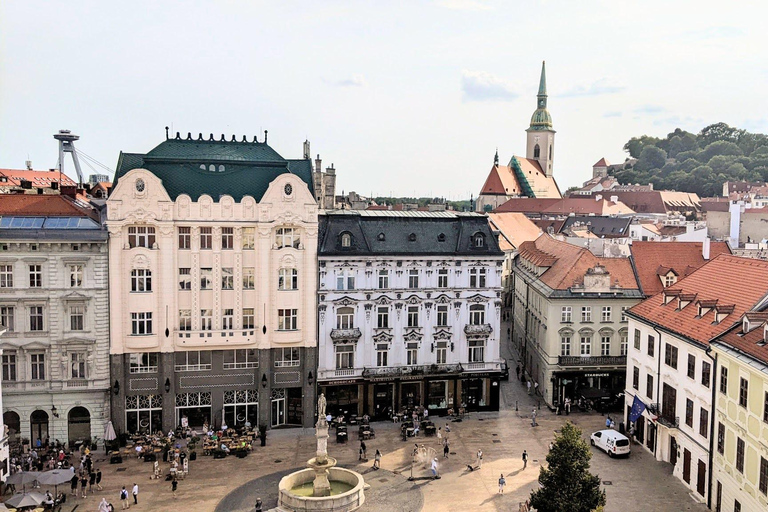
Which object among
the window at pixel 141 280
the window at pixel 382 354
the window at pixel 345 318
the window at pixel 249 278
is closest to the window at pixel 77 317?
the window at pixel 141 280

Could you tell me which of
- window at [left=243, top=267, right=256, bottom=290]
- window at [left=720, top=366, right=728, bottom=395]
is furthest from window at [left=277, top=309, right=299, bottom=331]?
window at [left=720, top=366, right=728, bottom=395]

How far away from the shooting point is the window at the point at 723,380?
35.1 meters

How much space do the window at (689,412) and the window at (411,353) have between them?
2004 centimetres

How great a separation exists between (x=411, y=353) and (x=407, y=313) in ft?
10.4

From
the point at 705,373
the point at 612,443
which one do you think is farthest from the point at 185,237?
the point at 705,373

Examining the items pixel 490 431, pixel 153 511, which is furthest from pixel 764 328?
pixel 153 511

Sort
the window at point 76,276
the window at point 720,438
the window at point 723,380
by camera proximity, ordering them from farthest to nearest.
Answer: the window at point 76,276, the window at point 720,438, the window at point 723,380

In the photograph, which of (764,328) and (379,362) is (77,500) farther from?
(764,328)

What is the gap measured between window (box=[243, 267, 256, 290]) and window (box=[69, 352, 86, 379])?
11.9 metres

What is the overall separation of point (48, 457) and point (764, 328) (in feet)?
140

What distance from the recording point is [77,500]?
38062 millimetres

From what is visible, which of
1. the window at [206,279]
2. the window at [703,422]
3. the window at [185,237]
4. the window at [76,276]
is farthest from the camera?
the window at [206,279]

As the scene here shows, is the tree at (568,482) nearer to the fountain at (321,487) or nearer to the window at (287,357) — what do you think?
the fountain at (321,487)

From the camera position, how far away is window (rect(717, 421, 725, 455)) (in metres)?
35.4
